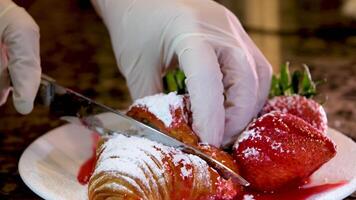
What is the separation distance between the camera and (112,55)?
5.53 ft

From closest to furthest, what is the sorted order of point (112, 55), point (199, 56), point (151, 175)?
point (151, 175)
point (199, 56)
point (112, 55)

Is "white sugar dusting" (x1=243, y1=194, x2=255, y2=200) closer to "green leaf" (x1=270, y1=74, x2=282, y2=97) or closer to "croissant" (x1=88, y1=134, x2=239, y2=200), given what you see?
"croissant" (x1=88, y1=134, x2=239, y2=200)

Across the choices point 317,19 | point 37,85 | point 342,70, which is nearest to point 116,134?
point 37,85

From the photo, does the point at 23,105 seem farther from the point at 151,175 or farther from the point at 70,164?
the point at 151,175

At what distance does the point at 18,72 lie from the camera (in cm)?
92

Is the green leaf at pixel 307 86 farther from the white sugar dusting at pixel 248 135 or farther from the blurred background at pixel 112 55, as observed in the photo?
the white sugar dusting at pixel 248 135

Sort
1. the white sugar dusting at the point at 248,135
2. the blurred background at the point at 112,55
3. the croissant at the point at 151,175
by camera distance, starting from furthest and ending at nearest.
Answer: the blurred background at the point at 112,55 < the white sugar dusting at the point at 248,135 < the croissant at the point at 151,175

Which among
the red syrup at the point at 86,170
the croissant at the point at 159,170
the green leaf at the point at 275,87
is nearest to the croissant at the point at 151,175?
the croissant at the point at 159,170

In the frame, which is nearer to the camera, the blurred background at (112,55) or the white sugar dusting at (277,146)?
the white sugar dusting at (277,146)

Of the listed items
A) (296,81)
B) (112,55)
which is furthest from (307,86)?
(112,55)

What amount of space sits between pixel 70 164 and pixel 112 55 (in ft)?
2.35

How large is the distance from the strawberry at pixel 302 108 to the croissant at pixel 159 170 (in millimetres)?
145

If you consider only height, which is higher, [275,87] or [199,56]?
[199,56]

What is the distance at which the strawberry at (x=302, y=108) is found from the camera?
954 mm
